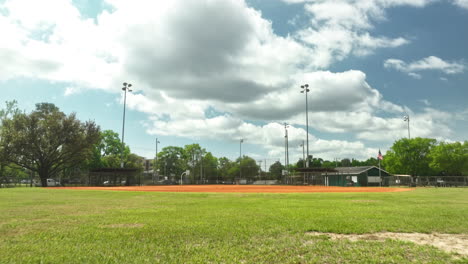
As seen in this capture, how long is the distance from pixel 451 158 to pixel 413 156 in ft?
25.4

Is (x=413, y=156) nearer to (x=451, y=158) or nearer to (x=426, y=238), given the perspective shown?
(x=451, y=158)

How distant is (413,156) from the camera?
7319 centimetres

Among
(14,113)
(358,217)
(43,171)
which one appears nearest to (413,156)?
(358,217)

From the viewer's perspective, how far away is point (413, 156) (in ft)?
240

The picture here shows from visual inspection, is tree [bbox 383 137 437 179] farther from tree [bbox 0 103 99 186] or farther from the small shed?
tree [bbox 0 103 99 186]

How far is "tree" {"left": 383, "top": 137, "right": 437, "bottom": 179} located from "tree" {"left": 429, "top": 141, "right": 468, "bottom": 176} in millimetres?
3603

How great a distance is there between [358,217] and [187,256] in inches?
272

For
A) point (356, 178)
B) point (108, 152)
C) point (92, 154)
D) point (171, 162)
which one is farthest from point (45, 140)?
point (356, 178)

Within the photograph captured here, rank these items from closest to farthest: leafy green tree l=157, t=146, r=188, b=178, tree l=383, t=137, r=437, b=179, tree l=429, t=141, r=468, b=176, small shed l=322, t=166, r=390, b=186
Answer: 1. small shed l=322, t=166, r=390, b=186
2. tree l=429, t=141, r=468, b=176
3. tree l=383, t=137, r=437, b=179
4. leafy green tree l=157, t=146, r=188, b=178

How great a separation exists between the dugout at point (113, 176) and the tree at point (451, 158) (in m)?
63.0

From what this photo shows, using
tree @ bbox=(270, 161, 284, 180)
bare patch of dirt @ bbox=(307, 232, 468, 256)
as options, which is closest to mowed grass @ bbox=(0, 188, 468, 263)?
bare patch of dirt @ bbox=(307, 232, 468, 256)

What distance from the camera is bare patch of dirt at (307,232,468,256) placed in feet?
22.0

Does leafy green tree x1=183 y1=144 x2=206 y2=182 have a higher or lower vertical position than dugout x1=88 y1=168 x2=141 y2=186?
higher

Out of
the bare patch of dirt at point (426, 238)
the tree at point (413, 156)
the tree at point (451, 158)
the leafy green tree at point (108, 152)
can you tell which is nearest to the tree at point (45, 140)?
the leafy green tree at point (108, 152)
